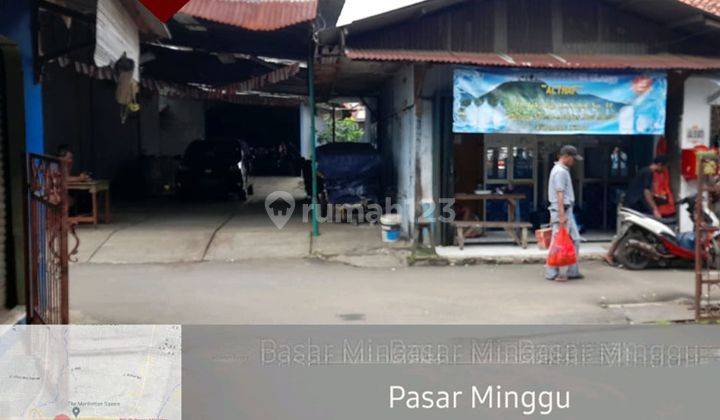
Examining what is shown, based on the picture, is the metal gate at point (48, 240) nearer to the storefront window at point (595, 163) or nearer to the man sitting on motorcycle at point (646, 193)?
the man sitting on motorcycle at point (646, 193)

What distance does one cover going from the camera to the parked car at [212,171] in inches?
699

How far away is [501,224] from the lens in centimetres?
1157

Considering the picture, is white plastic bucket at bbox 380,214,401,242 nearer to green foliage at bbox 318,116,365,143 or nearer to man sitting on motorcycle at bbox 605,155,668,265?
man sitting on motorcycle at bbox 605,155,668,265

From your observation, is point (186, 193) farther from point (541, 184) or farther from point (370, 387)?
point (370, 387)

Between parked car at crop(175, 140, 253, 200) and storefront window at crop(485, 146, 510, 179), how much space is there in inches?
289

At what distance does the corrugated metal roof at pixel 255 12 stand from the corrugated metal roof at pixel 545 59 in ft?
3.31

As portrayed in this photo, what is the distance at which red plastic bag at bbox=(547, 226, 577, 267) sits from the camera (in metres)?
9.27

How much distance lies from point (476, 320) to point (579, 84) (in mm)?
5156

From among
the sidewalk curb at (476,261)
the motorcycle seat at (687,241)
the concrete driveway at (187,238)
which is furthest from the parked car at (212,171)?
the motorcycle seat at (687,241)

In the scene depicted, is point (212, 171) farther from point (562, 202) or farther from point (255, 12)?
point (562, 202)

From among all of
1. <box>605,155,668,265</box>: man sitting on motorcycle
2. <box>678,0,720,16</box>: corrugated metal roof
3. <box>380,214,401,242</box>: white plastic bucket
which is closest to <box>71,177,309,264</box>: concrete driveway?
<box>380,214,401,242</box>: white plastic bucket

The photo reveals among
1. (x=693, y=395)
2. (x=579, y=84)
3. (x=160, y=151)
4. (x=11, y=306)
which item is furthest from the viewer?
(x=160, y=151)

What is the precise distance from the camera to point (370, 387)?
528 centimetres

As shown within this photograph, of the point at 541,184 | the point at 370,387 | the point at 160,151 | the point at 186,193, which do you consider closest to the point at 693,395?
the point at 370,387
